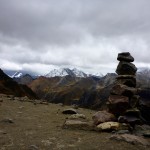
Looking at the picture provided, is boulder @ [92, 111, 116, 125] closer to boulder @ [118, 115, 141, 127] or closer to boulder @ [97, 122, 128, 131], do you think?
boulder @ [118, 115, 141, 127]

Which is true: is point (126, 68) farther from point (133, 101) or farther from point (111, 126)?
point (111, 126)

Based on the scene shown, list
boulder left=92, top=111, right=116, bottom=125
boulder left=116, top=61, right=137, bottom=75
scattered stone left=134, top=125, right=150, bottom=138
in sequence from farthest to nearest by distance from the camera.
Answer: boulder left=116, top=61, right=137, bottom=75
boulder left=92, top=111, right=116, bottom=125
scattered stone left=134, top=125, right=150, bottom=138

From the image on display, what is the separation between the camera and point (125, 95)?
92.4 feet

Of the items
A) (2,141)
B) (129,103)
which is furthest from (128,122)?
(2,141)

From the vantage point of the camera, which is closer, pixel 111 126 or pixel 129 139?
pixel 129 139

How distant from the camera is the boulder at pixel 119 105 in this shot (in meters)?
27.2

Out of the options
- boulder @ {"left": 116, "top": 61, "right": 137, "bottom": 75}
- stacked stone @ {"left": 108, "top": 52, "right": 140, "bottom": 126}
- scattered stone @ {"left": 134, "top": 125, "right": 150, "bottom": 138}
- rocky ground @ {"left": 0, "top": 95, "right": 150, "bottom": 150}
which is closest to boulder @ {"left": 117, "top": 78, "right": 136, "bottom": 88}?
stacked stone @ {"left": 108, "top": 52, "right": 140, "bottom": 126}

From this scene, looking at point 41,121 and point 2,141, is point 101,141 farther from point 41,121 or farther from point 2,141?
point 41,121

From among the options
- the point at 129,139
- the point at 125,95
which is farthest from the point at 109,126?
the point at 125,95

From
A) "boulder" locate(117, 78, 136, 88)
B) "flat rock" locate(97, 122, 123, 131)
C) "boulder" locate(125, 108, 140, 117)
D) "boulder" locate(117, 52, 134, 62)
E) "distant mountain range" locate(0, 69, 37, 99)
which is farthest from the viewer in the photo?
"distant mountain range" locate(0, 69, 37, 99)

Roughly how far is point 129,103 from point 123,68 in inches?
161

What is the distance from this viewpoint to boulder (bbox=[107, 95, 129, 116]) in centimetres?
2723

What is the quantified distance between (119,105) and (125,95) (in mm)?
1381

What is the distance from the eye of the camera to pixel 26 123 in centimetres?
2638
